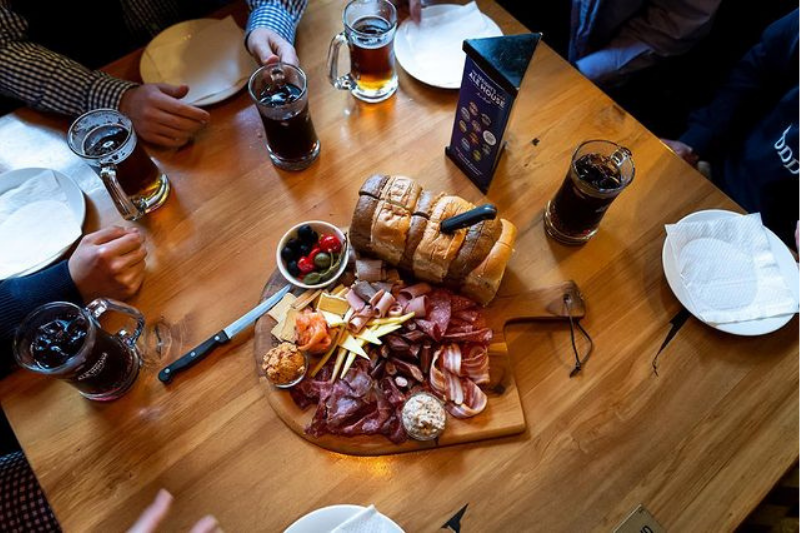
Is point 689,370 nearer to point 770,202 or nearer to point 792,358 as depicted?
point 792,358

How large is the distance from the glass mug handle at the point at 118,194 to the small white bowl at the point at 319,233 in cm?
41

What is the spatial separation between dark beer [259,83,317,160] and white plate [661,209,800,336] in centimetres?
104

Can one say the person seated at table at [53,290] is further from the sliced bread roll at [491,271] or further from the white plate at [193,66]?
the sliced bread roll at [491,271]

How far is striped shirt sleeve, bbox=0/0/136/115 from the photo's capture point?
1.48m

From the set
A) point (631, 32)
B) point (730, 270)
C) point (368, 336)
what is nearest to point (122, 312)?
point (368, 336)

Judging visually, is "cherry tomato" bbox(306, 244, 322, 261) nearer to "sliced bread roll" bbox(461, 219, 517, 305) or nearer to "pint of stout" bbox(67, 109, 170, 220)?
"sliced bread roll" bbox(461, 219, 517, 305)

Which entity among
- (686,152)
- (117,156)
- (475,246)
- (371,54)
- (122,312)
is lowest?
(686,152)

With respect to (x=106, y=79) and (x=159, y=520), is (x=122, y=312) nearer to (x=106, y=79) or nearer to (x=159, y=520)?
(x=159, y=520)

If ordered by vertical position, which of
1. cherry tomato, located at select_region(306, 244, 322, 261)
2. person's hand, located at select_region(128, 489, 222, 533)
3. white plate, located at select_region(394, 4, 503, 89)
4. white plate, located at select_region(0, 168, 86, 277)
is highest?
white plate, located at select_region(394, 4, 503, 89)

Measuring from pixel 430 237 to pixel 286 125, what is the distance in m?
0.50

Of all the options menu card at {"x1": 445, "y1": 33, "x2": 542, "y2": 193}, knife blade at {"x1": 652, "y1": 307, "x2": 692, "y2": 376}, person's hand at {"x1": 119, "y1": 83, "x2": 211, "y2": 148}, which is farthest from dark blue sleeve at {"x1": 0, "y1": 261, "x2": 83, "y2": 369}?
knife blade at {"x1": 652, "y1": 307, "x2": 692, "y2": 376}

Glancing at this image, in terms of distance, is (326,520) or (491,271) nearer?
(326,520)

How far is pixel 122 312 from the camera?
1206mm

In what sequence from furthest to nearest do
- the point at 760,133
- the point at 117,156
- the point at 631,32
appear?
1. the point at 631,32
2. the point at 760,133
3. the point at 117,156
